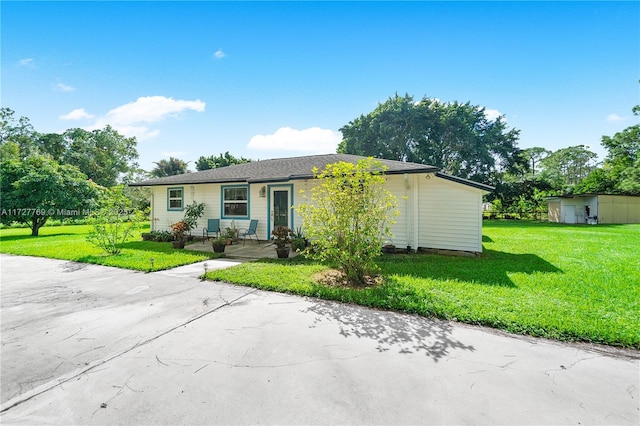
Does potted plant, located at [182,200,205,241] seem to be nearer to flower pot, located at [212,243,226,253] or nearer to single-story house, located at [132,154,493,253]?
single-story house, located at [132,154,493,253]

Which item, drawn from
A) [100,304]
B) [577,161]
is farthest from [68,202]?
[577,161]

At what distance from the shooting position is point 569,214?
23234 millimetres

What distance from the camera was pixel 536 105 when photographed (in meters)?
13.5

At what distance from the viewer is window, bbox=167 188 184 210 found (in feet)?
39.4

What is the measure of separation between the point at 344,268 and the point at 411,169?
4070 millimetres

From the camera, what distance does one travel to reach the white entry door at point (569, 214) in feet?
75.5

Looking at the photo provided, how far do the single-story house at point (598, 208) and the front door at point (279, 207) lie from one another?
2567 centimetres

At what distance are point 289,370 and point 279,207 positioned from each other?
8117 millimetres

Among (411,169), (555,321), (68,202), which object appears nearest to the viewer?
(555,321)

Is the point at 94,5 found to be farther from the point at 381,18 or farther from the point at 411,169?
the point at 411,169

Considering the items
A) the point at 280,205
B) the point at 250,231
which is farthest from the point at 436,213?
the point at 250,231

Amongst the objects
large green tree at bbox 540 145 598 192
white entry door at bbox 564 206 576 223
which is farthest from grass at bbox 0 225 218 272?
large green tree at bbox 540 145 598 192

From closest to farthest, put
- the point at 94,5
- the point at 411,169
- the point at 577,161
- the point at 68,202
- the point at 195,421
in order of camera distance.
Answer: the point at 195,421
the point at 94,5
the point at 411,169
the point at 68,202
the point at 577,161

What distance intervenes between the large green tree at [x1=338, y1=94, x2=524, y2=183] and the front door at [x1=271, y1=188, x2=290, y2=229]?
73.4 ft
